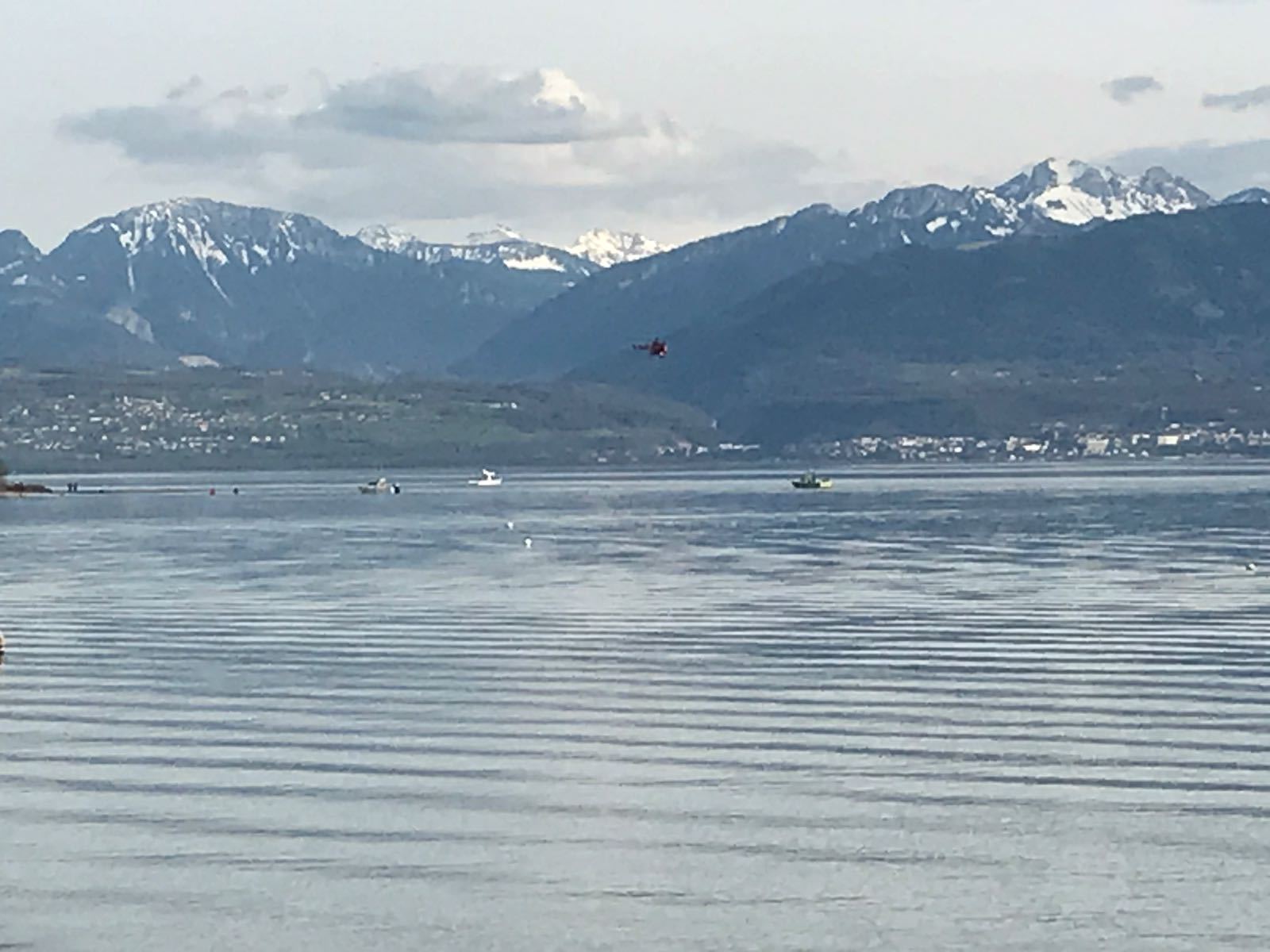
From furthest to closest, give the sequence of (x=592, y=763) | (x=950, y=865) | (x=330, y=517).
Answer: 1. (x=330, y=517)
2. (x=592, y=763)
3. (x=950, y=865)

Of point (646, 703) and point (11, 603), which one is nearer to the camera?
point (646, 703)

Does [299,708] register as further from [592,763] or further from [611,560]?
[611,560]

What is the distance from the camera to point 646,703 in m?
51.7

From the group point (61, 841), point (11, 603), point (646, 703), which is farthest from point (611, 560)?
point (61, 841)

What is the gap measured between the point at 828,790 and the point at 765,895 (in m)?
7.77

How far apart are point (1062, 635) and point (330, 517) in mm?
112786

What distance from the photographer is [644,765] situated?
1703 inches

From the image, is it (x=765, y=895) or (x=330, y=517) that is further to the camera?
(x=330, y=517)

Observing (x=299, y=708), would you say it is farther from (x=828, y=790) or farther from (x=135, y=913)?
(x=135, y=913)

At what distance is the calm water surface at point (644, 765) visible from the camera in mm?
31688

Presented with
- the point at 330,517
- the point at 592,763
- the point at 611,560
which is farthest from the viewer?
the point at 330,517

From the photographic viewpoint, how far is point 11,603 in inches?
3307

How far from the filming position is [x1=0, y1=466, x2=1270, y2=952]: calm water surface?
31.7 meters

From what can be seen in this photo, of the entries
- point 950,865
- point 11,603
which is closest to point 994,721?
point 950,865
